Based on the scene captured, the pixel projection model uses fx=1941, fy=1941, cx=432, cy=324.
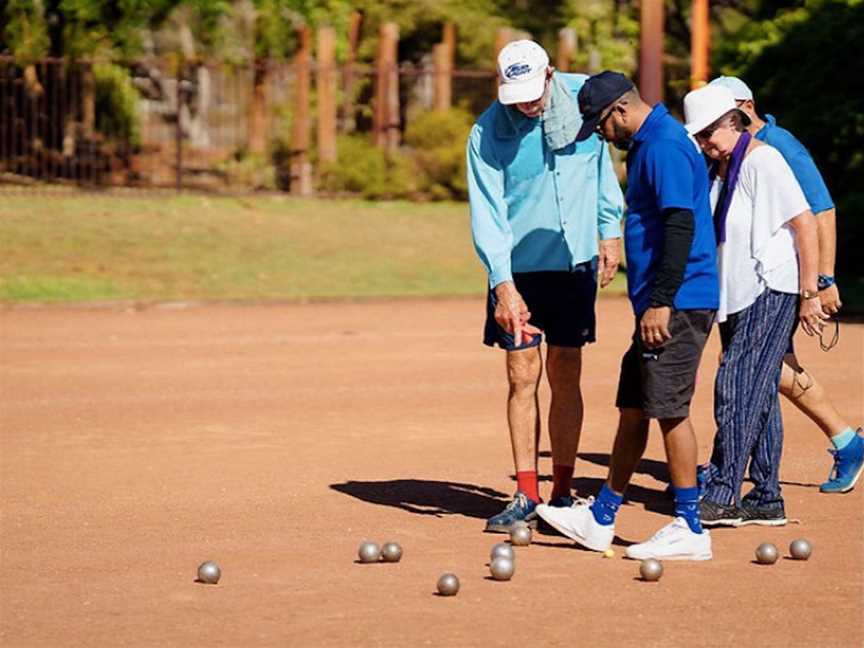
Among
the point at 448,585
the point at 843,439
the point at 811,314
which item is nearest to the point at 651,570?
A: the point at 448,585

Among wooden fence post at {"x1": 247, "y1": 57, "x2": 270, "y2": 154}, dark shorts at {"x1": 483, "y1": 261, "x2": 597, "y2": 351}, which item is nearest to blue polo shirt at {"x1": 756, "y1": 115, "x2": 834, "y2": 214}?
dark shorts at {"x1": 483, "y1": 261, "x2": 597, "y2": 351}

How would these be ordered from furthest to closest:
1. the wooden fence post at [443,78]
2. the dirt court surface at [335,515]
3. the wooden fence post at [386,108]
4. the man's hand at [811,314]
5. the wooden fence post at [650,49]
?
the wooden fence post at [443,78]
the wooden fence post at [386,108]
the wooden fence post at [650,49]
the man's hand at [811,314]
the dirt court surface at [335,515]

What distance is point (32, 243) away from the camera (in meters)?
25.8

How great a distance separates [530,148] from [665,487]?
7.85ft

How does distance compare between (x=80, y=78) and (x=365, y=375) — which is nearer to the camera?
(x=365, y=375)

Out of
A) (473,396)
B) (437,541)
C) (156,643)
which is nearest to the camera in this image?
(156,643)

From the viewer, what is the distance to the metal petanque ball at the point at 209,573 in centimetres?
774

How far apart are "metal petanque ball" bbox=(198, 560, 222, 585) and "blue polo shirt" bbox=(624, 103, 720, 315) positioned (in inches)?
81.7

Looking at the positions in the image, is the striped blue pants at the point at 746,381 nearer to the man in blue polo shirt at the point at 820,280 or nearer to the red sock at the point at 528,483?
the man in blue polo shirt at the point at 820,280

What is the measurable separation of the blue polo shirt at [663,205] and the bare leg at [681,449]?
0.51 m

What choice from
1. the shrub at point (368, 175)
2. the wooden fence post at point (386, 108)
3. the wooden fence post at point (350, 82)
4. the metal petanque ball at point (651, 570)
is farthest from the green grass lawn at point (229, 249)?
the metal petanque ball at point (651, 570)

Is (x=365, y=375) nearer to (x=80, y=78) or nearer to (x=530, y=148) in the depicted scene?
(x=530, y=148)

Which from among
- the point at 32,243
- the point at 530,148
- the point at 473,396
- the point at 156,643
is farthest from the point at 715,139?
the point at 32,243

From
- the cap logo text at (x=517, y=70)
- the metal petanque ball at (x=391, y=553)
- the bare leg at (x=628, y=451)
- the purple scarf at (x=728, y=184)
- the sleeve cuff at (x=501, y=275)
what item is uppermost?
the cap logo text at (x=517, y=70)
